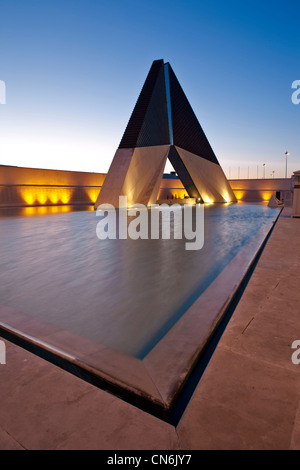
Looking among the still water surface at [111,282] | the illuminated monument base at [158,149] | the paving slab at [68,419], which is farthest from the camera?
the illuminated monument base at [158,149]

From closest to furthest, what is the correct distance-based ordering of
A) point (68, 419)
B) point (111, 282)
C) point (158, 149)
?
1. point (68, 419)
2. point (111, 282)
3. point (158, 149)

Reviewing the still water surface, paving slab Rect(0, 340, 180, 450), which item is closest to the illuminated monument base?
the still water surface

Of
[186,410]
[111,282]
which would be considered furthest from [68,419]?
[111,282]

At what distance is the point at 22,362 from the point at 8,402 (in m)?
0.37

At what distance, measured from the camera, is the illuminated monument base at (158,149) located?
1553 cm

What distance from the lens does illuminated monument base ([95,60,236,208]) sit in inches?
611

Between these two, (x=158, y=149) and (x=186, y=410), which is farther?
(x=158, y=149)

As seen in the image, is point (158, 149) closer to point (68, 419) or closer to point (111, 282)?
point (111, 282)

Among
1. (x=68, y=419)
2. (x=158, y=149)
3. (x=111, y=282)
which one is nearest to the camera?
(x=68, y=419)

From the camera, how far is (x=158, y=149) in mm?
17578

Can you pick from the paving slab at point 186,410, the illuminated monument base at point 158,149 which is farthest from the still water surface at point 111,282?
the illuminated monument base at point 158,149

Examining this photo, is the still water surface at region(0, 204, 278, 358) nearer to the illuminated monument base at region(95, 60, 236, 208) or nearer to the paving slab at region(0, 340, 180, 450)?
the paving slab at region(0, 340, 180, 450)

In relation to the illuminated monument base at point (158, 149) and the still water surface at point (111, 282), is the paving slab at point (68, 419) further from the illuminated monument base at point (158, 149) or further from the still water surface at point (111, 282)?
the illuminated monument base at point (158, 149)

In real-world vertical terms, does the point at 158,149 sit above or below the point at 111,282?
above
